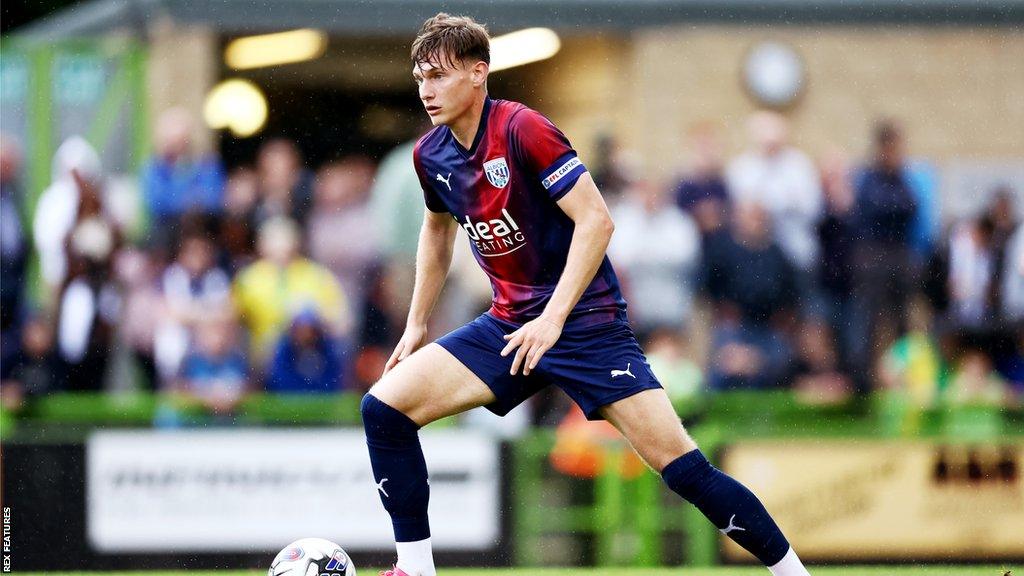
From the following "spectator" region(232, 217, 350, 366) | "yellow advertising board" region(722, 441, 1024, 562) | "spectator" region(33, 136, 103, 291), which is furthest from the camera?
"spectator" region(33, 136, 103, 291)

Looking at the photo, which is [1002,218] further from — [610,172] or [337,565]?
[337,565]

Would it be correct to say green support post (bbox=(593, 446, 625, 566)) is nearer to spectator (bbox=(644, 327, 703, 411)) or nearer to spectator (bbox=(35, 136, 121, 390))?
spectator (bbox=(644, 327, 703, 411))

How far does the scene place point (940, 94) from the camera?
45.7 feet

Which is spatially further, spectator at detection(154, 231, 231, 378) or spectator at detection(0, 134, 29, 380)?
spectator at detection(0, 134, 29, 380)

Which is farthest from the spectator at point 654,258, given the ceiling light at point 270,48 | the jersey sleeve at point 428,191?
the jersey sleeve at point 428,191

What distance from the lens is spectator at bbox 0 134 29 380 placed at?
10.5 m

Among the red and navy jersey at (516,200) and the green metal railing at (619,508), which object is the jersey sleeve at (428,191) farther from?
the green metal railing at (619,508)

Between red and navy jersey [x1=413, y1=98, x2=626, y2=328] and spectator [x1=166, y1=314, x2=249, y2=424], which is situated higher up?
red and navy jersey [x1=413, y1=98, x2=626, y2=328]

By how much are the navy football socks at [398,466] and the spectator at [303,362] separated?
14.1 feet

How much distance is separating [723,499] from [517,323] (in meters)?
0.95

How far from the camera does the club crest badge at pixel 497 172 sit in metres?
5.63

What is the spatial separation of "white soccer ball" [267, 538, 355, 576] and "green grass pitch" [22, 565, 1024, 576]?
237cm

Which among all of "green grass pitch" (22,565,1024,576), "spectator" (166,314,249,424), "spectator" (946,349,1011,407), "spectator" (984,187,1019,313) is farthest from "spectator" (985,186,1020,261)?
"spectator" (166,314,249,424)

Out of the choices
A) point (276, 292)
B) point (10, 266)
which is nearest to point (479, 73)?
point (276, 292)
